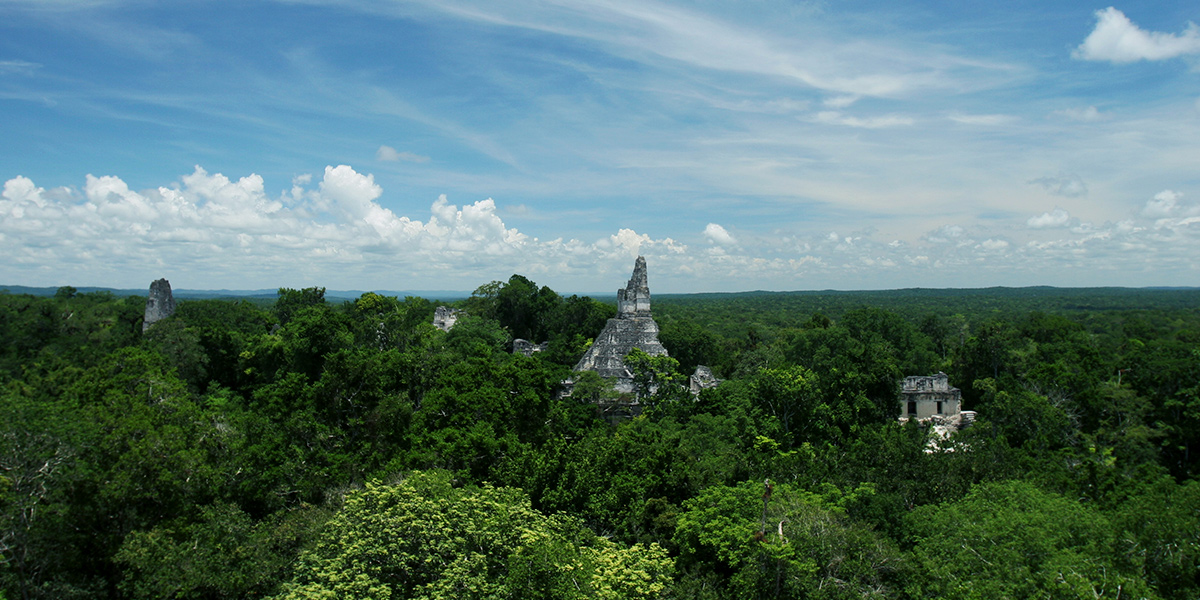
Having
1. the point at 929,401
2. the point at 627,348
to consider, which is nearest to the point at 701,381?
the point at 627,348

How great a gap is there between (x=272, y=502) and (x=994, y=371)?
3935cm

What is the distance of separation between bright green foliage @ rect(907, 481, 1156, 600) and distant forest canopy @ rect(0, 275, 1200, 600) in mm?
65

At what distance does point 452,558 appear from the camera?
1255 cm

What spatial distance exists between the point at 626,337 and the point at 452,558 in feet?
68.0

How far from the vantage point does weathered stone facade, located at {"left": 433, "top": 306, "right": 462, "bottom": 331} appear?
46850 millimetres

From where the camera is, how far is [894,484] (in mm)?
18938

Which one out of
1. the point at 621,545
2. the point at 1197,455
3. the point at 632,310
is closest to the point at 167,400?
the point at 621,545

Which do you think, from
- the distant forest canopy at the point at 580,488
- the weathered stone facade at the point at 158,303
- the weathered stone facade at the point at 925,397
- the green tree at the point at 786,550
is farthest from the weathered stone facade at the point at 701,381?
the weathered stone facade at the point at 158,303

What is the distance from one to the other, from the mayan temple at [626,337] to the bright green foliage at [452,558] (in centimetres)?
1745

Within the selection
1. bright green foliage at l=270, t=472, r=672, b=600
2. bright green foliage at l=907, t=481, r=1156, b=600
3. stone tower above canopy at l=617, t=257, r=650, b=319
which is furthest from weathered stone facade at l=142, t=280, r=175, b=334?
bright green foliage at l=907, t=481, r=1156, b=600

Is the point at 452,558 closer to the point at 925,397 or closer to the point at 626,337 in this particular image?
the point at 626,337

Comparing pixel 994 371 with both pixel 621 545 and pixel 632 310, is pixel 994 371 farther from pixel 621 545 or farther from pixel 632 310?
pixel 621 545

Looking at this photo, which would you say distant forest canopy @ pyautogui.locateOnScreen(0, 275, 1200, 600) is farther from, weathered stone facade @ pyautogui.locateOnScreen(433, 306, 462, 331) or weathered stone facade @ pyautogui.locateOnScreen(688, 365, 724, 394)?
weathered stone facade @ pyautogui.locateOnScreen(433, 306, 462, 331)

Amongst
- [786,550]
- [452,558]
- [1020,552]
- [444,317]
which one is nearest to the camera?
[452,558]
